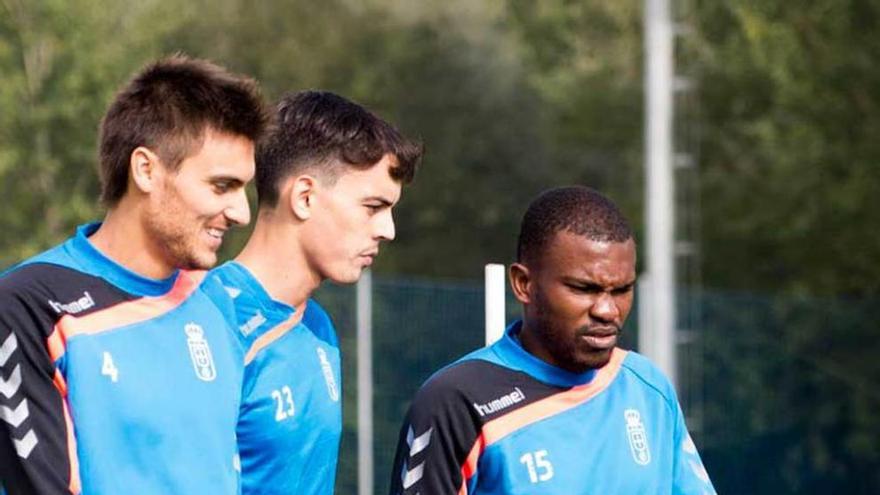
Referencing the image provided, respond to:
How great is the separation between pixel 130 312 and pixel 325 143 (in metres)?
1.14

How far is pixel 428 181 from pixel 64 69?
1057 centimetres

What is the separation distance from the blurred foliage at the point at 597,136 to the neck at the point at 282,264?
780 cm

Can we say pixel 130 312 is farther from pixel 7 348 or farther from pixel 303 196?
pixel 303 196

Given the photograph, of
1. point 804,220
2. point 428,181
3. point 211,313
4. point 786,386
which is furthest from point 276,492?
point 428,181

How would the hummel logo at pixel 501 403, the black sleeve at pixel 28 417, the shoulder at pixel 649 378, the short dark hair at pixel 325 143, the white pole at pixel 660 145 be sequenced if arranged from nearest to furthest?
the black sleeve at pixel 28 417 → the hummel logo at pixel 501 403 → the shoulder at pixel 649 378 → the short dark hair at pixel 325 143 → the white pole at pixel 660 145

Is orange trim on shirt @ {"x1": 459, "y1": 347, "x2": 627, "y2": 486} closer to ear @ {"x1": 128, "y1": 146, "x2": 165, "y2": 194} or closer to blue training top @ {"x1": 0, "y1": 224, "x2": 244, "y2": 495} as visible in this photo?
blue training top @ {"x1": 0, "y1": 224, "x2": 244, "y2": 495}

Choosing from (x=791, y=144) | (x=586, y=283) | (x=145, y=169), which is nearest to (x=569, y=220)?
(x=586, y=283)

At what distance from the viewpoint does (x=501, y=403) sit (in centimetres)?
491

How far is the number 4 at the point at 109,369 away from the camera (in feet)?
14.3

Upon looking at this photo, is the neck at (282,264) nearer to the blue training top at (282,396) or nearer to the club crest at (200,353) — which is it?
the blue training top at (282,396)

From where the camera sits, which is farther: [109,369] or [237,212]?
[237,212]

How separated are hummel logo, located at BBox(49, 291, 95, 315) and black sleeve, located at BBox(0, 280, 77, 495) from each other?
85 millimetres

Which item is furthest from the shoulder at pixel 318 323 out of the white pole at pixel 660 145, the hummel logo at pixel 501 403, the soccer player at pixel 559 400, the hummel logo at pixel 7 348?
the white pole at pixel 660 145

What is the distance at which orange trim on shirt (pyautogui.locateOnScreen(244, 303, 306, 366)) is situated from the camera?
16.9 feet
